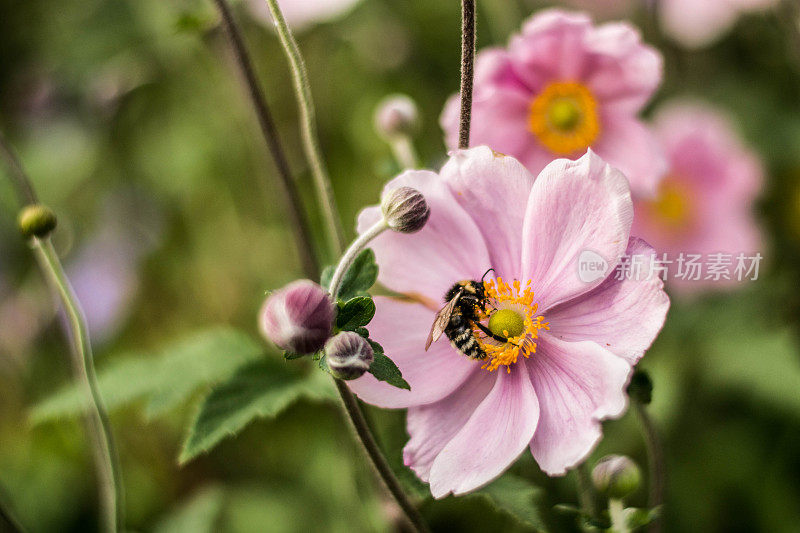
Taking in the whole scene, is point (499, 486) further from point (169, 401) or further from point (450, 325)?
point (169, 401)

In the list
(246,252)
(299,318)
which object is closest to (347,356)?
(299,318)

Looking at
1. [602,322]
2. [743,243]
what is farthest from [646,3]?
[602,322]

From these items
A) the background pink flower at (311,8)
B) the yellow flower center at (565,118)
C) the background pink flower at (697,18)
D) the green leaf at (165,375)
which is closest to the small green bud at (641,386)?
the yellow flower center at (565,118)

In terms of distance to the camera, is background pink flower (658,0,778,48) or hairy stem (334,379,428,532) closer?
hairy stem (334,379,428,532)

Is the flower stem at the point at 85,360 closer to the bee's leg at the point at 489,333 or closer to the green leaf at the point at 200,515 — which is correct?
the green leaf at the point at 200,515

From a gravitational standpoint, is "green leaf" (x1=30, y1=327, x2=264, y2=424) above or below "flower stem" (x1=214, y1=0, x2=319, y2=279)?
below

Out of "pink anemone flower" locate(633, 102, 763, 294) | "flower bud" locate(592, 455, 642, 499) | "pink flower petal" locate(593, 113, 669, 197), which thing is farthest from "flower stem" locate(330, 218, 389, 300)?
"pink anemone flower" locate(633, 102, 763, 294)

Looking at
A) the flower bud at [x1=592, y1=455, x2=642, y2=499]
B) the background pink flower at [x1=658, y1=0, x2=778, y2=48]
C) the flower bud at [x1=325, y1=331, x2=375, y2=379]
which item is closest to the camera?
the flower bud at [x1=325, y1=331, x2=375, y2=379]

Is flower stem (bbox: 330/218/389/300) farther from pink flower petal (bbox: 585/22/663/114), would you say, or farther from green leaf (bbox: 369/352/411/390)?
pink flower petal (bbox: 585/22/663/114)
